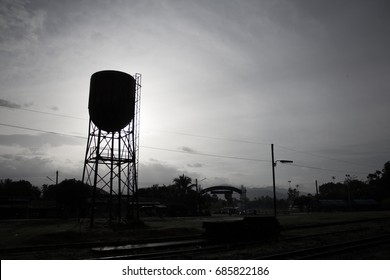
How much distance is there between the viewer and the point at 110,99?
23.9m

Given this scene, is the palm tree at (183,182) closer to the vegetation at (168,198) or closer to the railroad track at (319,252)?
the vegetation at (168,198)

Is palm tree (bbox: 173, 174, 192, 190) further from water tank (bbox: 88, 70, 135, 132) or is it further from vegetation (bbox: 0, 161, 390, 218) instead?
water tank (bbox: 88, 70, 135, 132)

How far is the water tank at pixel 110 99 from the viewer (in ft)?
78.4

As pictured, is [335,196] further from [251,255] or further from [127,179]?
[251,255]

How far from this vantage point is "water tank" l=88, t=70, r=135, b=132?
23906mm

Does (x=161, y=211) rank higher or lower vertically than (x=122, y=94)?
lower

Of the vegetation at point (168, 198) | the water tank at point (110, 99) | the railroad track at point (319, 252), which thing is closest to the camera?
the railroad track at point (319, 252)

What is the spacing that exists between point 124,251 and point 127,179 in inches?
576

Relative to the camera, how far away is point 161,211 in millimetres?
52344

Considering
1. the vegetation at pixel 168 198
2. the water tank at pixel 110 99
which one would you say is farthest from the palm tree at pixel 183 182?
the water tank at pixel 110 99

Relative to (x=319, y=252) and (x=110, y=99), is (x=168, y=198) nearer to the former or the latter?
(x=110, y=99)

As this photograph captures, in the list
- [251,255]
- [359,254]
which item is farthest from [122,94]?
[359,254]

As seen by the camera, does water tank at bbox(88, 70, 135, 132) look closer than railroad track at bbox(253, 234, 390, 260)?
No

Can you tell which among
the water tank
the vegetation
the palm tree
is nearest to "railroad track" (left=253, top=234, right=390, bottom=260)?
the water tank
